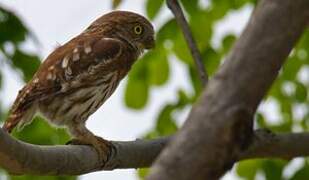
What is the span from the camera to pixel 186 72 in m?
4.98

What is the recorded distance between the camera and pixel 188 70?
4961 mm

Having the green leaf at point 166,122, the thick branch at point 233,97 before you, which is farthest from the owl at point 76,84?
the thick branch at point 233,97

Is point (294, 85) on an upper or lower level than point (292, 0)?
lower

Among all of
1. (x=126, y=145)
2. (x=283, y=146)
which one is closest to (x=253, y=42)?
(x=126, y=145)

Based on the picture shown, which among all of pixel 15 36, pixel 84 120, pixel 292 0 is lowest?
pixel 84 120

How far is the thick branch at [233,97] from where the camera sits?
1.42 m

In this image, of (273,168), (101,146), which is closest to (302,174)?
(273,168)

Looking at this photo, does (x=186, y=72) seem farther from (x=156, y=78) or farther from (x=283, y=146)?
(x=283, y=146)

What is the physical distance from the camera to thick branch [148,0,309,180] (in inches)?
56.0

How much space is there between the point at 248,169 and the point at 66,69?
1.34m

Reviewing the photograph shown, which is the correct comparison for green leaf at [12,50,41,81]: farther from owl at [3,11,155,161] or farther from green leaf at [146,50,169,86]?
green leaf at [146,50,169,86]

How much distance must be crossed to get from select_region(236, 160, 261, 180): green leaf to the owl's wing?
1043mm

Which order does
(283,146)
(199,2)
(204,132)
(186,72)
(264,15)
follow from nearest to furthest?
(204,132)
(264,15)
(283,146)
(199,2)
(186,72)

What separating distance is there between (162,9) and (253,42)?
3.20 meters
